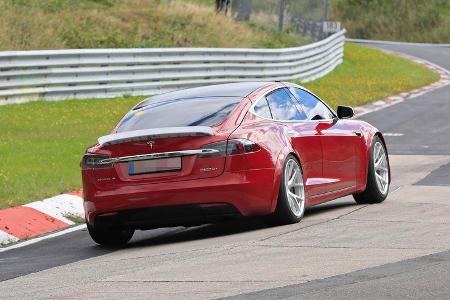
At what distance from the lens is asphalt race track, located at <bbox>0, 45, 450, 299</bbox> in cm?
813

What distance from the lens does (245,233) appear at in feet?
36.7

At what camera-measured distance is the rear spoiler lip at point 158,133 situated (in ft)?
35.5

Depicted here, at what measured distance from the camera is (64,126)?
2258cm

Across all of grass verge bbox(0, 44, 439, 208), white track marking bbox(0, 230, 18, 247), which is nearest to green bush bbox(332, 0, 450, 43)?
grass verge bbox(0, 44, 439, 208)

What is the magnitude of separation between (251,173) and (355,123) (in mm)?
2650

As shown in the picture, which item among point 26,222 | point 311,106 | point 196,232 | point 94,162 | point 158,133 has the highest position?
point 158,133

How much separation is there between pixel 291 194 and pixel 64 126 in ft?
37.9

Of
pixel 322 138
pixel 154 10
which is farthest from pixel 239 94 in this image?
pixel 154 10

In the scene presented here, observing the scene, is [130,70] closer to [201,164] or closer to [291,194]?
[291,194]

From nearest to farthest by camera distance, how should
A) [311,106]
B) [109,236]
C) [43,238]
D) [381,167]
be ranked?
[109,236], [43,238], [311,106], [381,167]

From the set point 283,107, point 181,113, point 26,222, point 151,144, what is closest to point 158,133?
point 151,144

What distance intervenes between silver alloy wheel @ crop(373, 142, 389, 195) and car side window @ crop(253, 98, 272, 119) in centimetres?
187

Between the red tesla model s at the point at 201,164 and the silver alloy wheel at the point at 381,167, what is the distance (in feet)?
4.27

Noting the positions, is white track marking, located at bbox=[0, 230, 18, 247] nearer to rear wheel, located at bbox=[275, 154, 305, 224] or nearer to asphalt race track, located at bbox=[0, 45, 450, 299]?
asphalt race track, located at bbox=[0, 45, 450, 299]
